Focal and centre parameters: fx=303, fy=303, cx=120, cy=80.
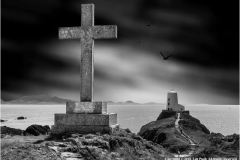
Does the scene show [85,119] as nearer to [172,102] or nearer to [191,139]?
[191,139]

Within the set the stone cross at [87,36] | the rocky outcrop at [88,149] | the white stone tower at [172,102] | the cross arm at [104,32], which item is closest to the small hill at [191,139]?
the rocky outcrop at [88,149]

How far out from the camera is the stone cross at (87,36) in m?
10.9

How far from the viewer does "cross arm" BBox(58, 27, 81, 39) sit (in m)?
11.3

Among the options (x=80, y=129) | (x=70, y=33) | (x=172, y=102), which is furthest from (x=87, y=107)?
(x=172, y=102)

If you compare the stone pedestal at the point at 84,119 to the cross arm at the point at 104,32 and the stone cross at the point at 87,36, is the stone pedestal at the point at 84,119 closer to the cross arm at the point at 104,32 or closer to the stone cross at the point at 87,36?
the stone cross at the point at 87,36

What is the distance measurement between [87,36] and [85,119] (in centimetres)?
309

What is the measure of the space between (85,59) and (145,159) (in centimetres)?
446

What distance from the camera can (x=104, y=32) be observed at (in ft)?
36.4

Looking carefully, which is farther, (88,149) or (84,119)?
(84,119)

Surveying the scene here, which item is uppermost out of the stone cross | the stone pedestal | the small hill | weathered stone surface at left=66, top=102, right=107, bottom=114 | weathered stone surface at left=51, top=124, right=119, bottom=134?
the stone cross

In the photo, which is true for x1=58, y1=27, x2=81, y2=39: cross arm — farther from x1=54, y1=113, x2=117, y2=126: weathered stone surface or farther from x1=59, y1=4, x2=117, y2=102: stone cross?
x1=54, y1=113, x2=117, y2=126: weathered stone surface

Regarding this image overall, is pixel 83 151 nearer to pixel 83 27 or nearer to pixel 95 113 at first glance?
pixel 95 113

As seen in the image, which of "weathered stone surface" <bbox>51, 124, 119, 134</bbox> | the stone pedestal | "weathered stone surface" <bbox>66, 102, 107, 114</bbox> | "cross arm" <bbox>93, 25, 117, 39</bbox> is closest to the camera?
"weathered stone surface" <bbox>51, 124, 119, 134</bbox>

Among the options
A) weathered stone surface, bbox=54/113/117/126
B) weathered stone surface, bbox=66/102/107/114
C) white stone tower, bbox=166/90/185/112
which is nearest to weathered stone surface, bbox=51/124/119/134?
weathered stone surface, bbox=54/113/117/126
